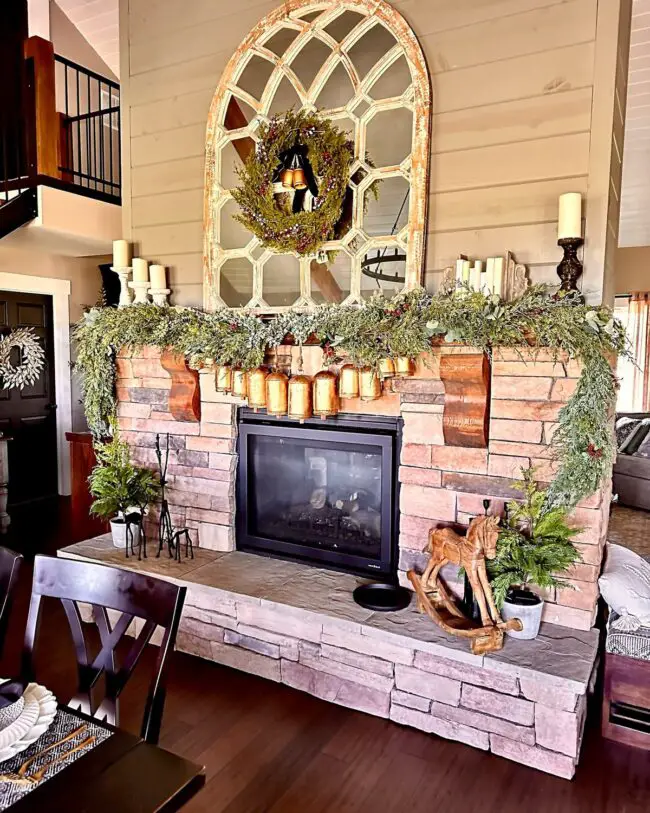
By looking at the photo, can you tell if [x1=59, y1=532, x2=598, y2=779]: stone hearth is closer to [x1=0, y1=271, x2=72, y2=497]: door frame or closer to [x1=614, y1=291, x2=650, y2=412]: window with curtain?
[x1=0, y1=271, x2=72, y2=497]: door frame

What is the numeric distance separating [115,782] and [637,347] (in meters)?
7.33

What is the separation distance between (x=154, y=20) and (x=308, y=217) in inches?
62.3

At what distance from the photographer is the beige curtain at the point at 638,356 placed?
6.95 metres

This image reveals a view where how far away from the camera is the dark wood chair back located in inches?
69.1

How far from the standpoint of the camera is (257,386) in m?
2.95

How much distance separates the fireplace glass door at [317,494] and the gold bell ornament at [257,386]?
224mm

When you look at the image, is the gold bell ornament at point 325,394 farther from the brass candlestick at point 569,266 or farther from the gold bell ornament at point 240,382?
the brass candlestick at point 569,266

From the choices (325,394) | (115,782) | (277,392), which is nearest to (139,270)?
(277,392)

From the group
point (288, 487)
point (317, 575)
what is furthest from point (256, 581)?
point (288, 487)

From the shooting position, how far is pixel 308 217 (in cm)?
287

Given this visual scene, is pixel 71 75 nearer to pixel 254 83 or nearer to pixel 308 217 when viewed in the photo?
pixel 254 83

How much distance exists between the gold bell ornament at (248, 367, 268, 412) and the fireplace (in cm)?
21

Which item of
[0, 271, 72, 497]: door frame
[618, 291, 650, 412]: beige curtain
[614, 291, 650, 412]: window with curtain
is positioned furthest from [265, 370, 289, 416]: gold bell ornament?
[618, 291, 650, 412]: beige curtain

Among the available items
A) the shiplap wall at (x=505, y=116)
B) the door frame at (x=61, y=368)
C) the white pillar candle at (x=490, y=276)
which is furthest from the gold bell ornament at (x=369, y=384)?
the door frame at (x=61, y=368)
